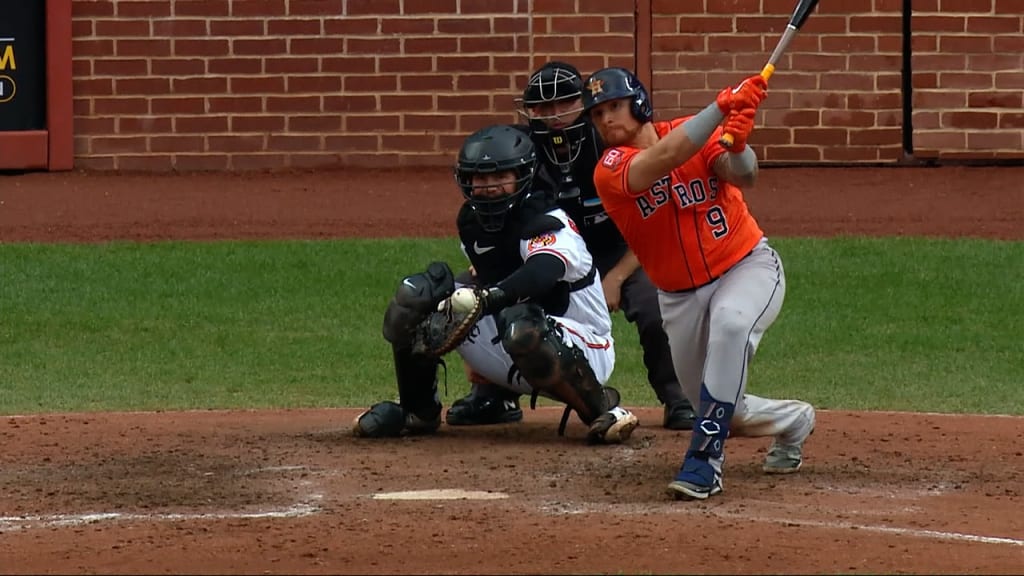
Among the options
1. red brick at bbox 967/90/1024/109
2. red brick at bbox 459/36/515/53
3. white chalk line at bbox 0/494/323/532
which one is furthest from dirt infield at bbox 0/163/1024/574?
red brick at bbox 967/90/1024/109

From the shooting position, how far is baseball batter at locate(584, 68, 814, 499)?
6.52 m

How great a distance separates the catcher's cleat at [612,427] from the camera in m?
7.65

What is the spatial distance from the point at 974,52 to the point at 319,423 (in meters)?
9.32

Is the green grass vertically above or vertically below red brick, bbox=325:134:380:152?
below

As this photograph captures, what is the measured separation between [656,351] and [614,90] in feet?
5.87

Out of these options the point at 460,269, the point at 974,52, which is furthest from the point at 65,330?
the point at 974,52

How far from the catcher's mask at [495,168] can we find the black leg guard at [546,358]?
0.41 metres

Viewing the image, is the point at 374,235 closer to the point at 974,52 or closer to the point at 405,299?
the point at 974,52

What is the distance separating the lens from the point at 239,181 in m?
15.9

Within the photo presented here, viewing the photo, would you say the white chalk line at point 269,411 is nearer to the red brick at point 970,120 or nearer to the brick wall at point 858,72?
the brick wall at point 858,72

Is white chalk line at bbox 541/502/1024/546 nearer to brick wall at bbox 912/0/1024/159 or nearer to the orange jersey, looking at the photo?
the orange jersey

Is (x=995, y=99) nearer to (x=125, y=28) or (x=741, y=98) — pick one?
(x=125, y=28)

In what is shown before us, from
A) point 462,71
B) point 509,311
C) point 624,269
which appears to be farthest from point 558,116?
point 462,71

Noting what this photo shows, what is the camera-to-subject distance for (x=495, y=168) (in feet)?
24.5
